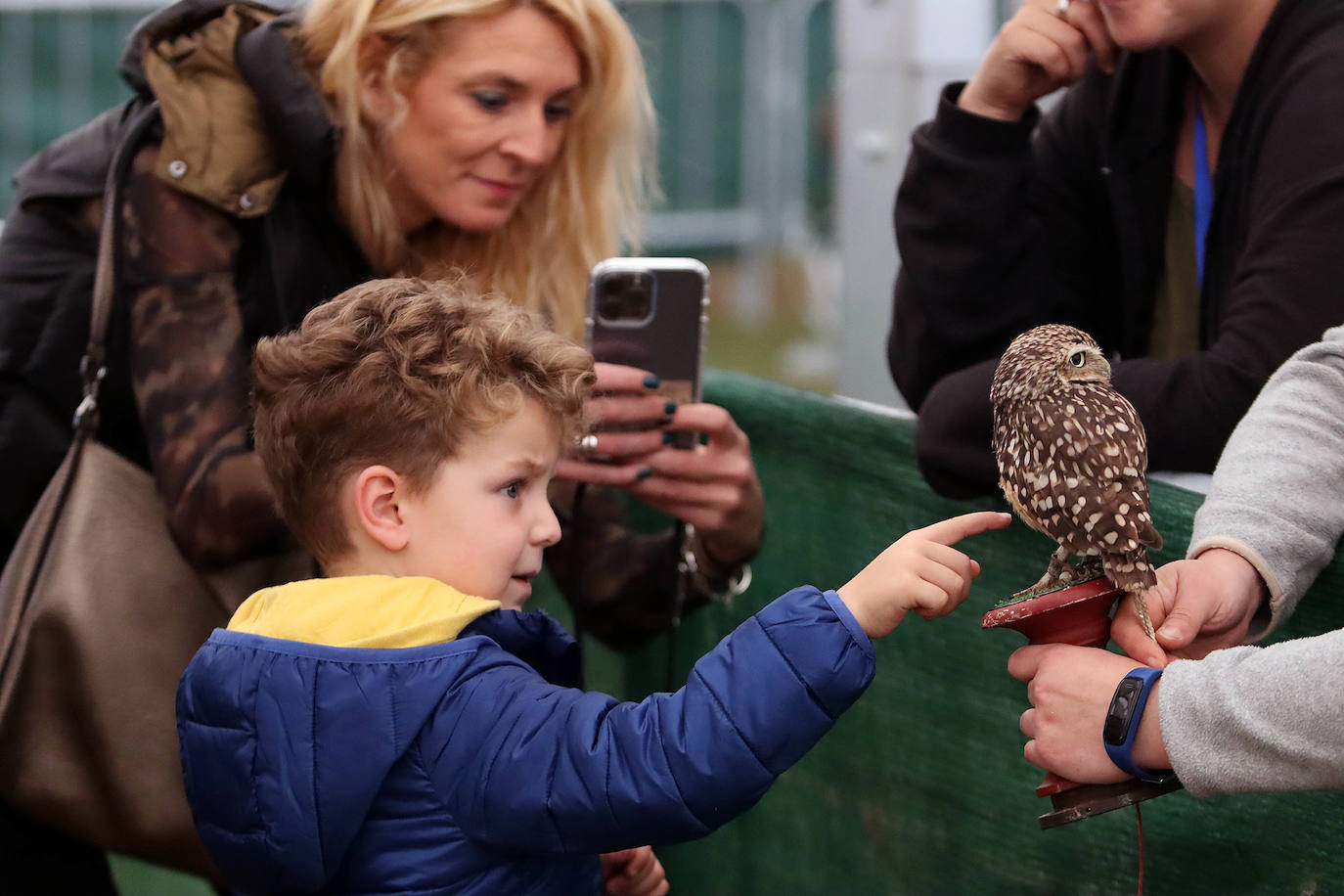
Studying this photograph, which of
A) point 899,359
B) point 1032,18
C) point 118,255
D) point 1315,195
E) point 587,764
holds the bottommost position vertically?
point 587,764

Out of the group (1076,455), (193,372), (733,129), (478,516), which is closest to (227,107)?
(193,372)

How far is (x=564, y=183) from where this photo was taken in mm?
2910

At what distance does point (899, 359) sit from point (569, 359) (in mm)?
785

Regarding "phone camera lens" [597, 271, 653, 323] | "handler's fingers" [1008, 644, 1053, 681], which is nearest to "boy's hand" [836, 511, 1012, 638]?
"handler's fingers" [1008, 644, 1053, 681]

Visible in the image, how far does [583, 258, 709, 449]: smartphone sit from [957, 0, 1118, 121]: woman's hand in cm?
56

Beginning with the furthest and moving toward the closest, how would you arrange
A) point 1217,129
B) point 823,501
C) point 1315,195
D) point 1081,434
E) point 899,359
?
point 823,501
point 899,359
point 1217,129
point 1315,195
point 1081,434

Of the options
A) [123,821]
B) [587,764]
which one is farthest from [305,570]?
[587,764]

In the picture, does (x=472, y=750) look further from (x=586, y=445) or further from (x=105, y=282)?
(x=105, y=282)

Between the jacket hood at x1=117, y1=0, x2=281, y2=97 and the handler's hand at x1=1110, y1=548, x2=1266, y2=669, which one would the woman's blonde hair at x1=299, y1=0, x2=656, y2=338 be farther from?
the handler's hand at x1=1110, y1=548, x2=1266, y2=669

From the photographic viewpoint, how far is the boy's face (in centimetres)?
174

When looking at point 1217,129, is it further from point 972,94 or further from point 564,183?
point 564,183

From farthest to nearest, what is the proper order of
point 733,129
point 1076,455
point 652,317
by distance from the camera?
point 733,129
point 652,317
point 1076,455

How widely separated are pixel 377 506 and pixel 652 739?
1.56 feet

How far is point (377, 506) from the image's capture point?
175cm
